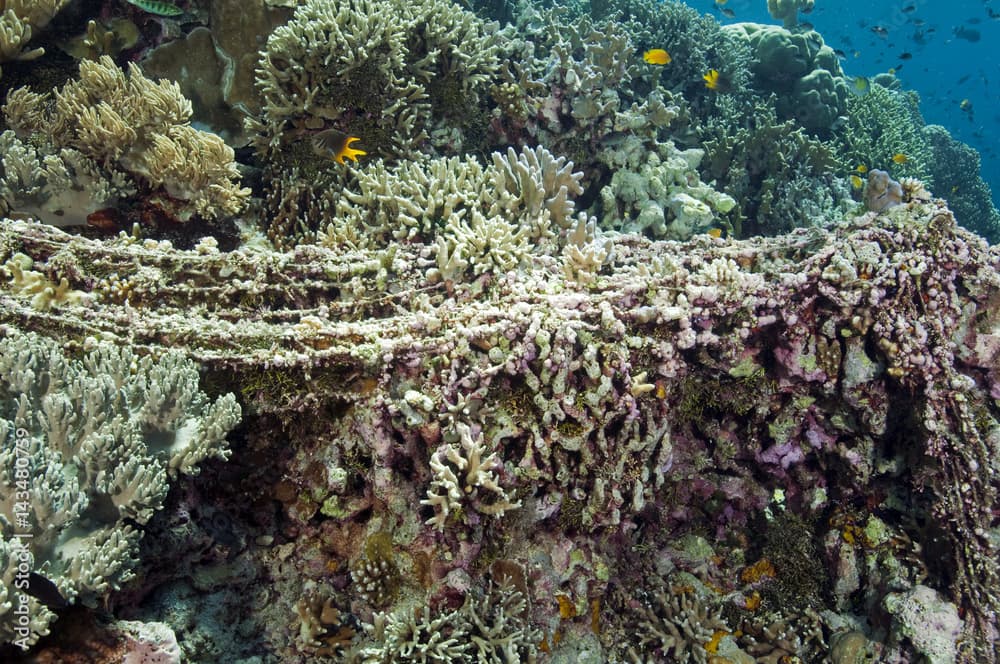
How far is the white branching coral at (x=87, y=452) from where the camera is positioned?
206cm

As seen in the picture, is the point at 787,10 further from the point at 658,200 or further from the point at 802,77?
the point at 658,200

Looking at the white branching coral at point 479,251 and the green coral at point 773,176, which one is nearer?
the white branching coral at point 479,251

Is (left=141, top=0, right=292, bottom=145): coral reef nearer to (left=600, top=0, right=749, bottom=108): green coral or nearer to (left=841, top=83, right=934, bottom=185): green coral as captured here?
(left=600, top=0, right=749, bottom=108): green coral

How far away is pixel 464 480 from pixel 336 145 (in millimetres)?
3590

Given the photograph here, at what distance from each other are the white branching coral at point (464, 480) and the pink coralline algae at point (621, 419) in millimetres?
19

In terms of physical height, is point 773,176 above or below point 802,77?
below

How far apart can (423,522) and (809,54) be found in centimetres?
1234

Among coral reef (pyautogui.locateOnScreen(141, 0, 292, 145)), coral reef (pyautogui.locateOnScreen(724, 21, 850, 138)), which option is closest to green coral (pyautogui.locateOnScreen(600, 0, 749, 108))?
coral reef (pyautogui.locateOnScreen(724, 21, 850, 138))

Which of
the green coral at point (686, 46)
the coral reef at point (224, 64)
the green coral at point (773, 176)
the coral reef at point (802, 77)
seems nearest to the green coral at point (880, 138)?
the coral reef at point (802, 77)

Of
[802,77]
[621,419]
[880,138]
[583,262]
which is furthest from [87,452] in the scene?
[880,138]

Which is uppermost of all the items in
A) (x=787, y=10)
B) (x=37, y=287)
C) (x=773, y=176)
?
(x=787, y=10)

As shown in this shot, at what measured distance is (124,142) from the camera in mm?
4480

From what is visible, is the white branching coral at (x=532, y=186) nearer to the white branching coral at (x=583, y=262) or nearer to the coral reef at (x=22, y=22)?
the white branching coral at (x=583, y=262)

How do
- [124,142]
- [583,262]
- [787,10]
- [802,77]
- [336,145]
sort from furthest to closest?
1. [787,10]
2. [802,77]
3. [336,145]
4. [124,142]
5. [583,262]
